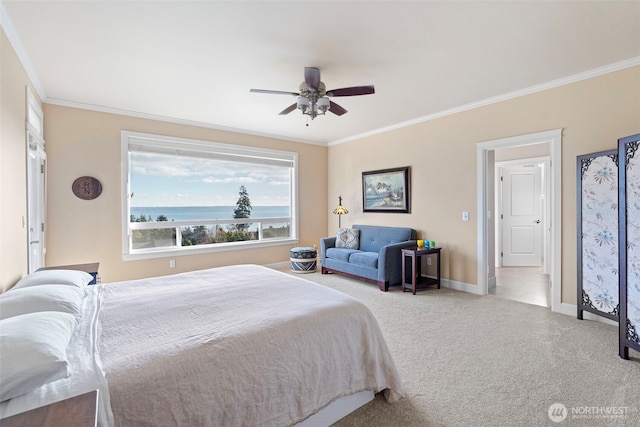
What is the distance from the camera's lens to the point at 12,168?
7.92ft

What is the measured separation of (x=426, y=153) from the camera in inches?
189

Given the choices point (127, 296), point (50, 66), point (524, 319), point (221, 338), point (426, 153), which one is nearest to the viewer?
point (221, 338)

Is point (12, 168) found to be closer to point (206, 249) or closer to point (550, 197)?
point (206, 249)

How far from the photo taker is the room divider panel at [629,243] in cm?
227

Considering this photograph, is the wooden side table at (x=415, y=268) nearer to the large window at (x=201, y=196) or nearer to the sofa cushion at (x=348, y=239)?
the sofa cushion at (x=348, y=239)

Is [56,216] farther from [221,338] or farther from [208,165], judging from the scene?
[221,338]

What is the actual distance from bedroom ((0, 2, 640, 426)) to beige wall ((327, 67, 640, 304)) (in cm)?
1

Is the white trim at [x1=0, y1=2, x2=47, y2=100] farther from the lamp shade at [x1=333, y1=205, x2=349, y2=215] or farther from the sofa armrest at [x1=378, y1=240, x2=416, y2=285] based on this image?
the lamp shade at [x1=333, y1=205, x2=349, y2=215]

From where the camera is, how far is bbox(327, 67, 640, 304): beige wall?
309 centimetres

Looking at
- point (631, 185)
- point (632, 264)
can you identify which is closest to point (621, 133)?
point (631, 185)

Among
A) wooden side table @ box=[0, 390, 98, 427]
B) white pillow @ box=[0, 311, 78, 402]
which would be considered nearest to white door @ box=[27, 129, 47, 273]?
white pillow @ box=[0, 311, 78, 402]

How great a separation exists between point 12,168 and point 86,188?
1.78m

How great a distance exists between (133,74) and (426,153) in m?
4.04

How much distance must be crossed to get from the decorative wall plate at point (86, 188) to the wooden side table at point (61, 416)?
13.2 feet
